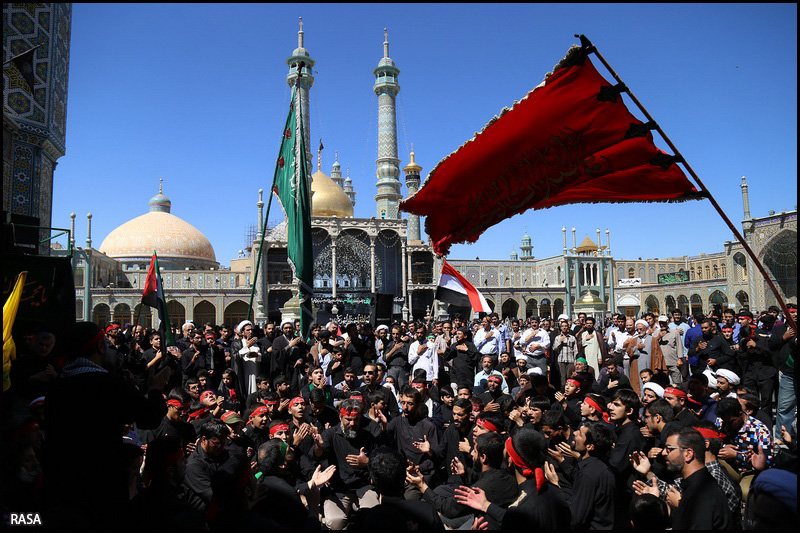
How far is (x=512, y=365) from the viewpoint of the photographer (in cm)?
870

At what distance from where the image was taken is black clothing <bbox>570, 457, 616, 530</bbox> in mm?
3348

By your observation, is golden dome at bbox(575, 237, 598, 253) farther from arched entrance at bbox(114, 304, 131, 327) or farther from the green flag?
the green flag

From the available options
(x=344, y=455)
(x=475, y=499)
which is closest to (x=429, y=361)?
(x=344, y=455)

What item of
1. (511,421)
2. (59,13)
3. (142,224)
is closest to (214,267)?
(142,224)

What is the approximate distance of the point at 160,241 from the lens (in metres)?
48.8

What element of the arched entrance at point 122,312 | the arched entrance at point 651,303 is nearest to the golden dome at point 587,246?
the arched entrance at point 651,303

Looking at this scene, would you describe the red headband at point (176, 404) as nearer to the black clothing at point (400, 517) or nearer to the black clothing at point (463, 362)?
the black clothing at point (400, 517)

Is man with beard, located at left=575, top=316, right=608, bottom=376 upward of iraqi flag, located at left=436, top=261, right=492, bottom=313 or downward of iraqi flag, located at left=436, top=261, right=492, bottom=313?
downward

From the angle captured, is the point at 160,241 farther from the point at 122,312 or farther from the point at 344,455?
the point at 344,455

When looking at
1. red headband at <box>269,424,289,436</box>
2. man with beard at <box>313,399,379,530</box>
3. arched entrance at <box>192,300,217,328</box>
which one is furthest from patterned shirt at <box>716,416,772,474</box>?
arched entrance at <box>192,300,217,328</box>

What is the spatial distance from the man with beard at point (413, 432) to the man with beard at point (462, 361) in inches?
143

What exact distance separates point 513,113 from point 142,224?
52.0m

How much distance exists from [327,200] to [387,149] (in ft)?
23.6

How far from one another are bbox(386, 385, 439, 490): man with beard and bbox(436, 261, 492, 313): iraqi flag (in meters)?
4.11
